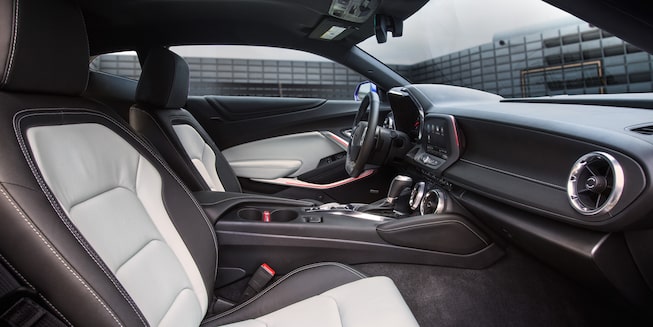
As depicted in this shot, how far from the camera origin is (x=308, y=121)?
3076 millimetres

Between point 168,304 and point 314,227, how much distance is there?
625mm

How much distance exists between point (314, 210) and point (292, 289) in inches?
18.6

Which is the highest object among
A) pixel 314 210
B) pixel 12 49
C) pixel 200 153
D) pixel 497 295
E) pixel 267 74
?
pixel 12 49

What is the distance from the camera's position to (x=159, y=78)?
79.4 inches

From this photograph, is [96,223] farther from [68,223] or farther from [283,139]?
[283,139]

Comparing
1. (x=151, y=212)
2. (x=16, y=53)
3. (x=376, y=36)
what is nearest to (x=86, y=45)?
(x=16, y=53)

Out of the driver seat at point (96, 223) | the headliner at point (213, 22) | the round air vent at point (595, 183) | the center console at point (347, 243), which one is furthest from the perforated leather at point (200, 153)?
the round air vent at point (595, 183)

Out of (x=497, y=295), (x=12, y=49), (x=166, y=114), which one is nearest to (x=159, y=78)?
(x=166, y=114)

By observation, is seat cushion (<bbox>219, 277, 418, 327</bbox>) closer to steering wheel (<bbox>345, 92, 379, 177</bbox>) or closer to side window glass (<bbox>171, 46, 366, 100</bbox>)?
steering wheel (<bbox>345, 92, 379, 177</bbox>)

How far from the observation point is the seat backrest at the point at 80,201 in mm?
758

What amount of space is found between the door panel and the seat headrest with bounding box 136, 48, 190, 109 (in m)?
0.85

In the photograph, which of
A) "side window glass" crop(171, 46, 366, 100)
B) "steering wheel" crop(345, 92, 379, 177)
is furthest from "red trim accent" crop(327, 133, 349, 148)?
"steering wheel" crop(345, 92, 379, 177)

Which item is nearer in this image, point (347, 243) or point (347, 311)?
point (347, 311)

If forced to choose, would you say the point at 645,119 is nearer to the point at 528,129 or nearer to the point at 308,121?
the point at 528,129
